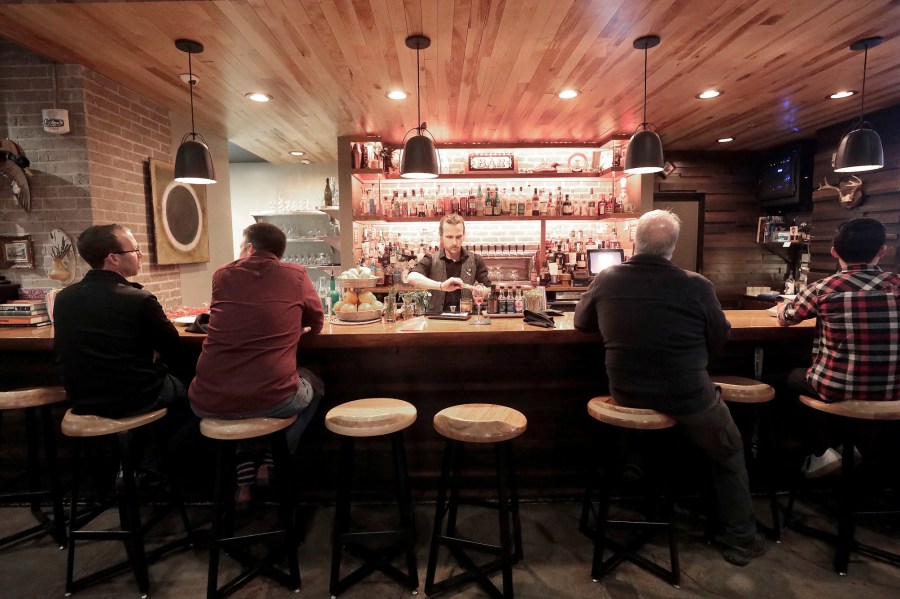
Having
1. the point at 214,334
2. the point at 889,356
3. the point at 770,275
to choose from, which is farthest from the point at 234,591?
the point at 770,275

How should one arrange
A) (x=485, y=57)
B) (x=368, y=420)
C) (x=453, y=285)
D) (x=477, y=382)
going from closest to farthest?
(x=368, y=420)
(x=477, y=382)
(x=453, y=285)
(x=485, y=57)

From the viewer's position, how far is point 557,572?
2297 millimetres

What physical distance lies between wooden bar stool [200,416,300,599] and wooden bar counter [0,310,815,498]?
0.64 meters

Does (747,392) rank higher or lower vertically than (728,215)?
lower

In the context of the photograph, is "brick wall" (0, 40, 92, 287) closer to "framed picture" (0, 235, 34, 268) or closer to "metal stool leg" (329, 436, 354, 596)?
"framed picture" (0, 235, 34, 268)

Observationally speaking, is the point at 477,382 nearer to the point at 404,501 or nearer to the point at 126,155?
the point at 404,501

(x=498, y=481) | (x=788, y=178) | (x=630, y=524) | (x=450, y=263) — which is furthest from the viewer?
(x=788, y=178)

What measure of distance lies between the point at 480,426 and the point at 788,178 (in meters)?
6.54

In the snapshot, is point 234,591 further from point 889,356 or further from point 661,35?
point 661,35

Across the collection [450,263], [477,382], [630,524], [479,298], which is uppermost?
[450,263]

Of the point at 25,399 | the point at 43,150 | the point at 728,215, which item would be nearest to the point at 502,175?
the point at 728,215

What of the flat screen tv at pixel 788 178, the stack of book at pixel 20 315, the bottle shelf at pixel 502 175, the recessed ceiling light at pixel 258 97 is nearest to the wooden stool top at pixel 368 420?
the stack of book at pixel 20 315

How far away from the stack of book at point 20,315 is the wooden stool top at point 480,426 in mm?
2744

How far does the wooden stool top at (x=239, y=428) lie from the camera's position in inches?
79.6
